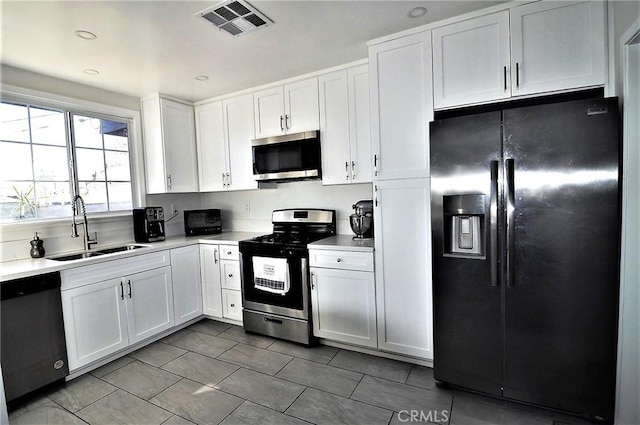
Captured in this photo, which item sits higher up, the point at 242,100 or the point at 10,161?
the point at 242,100

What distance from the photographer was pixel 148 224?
326 cm

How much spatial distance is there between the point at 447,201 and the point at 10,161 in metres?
3.37

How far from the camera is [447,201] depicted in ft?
6.54

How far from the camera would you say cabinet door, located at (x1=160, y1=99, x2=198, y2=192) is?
3457 millimetres

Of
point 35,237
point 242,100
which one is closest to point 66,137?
point 35,237

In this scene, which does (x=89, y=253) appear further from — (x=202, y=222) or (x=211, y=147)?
(x=211, y=147)

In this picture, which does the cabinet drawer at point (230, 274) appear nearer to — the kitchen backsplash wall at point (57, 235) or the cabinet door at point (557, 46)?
the kitchen backsplash wall at point (57, 235)

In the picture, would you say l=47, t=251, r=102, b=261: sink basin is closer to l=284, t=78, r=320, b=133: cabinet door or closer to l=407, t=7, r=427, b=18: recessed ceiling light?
l=284, t=78, r=320, b=133: cabinet door

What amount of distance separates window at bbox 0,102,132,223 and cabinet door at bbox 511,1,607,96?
3641 mm

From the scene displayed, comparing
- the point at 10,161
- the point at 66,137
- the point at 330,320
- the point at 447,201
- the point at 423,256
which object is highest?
the point at 66,137

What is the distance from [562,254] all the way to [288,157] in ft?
7.40

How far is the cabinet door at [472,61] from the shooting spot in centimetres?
202

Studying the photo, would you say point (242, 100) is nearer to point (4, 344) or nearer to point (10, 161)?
point (10, 161)

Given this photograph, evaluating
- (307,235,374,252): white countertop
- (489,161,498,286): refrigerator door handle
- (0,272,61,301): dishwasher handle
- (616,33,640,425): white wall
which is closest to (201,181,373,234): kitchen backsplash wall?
(307,235,374,252): white countertop
